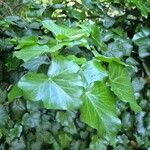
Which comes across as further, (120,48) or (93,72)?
(120,48)

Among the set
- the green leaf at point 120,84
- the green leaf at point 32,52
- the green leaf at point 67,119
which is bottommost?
the green leaf at point 67,119

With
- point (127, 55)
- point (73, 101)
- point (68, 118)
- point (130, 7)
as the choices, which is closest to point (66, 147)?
point (68, 118)

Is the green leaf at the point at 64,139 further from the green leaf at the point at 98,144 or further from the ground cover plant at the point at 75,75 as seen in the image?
the green leaf at the point at 98,144

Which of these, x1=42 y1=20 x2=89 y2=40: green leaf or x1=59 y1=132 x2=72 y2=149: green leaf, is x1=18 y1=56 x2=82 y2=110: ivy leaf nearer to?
x1=42 y1=20 x2=89 y2=40: green leaf

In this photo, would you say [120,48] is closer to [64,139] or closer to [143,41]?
[143,41]

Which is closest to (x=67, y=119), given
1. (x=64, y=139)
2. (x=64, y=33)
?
(x=64, y=139)

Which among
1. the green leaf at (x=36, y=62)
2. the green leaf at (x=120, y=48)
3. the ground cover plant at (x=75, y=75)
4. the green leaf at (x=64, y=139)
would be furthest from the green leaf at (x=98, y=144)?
the green leaf at (x=36, y=62)

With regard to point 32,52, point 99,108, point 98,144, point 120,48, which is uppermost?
point 32,52

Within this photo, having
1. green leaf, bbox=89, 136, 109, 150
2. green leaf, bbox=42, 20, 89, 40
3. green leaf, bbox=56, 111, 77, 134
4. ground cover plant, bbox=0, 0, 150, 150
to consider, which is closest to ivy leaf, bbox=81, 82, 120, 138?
ground cover plant, bbox=0, 0, 150, 150
